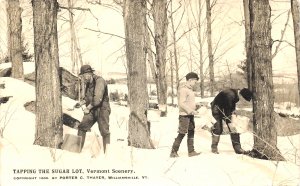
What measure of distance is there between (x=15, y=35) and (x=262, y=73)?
7455 mm

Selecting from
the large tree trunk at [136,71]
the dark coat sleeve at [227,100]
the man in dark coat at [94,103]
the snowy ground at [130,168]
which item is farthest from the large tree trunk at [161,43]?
the snowy ground at [130,168]

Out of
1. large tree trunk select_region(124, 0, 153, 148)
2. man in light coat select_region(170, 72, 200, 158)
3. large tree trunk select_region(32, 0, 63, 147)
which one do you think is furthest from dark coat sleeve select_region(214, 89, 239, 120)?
large tree trunk select_region(32, 0, 63, 147)

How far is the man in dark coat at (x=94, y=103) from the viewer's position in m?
7.88

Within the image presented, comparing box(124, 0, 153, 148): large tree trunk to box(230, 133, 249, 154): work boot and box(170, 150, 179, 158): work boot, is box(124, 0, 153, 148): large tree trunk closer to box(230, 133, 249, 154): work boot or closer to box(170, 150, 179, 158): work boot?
box(170, 150, 179, 158): work boot

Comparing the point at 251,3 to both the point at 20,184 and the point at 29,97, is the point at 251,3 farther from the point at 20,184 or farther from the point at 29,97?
the point at 29,97

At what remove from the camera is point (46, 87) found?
7461 millimetres

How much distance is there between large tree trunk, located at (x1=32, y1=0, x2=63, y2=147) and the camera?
7.38 m

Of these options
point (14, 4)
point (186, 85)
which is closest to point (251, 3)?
point (186, 85)

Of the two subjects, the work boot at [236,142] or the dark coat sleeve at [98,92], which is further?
the work boot at [236,142]

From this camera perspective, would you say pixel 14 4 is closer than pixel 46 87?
No

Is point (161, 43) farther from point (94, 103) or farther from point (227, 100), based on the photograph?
point (94, 103)

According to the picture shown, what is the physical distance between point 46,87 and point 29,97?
4.00m

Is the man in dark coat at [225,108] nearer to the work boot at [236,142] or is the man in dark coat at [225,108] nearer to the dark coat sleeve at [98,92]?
the work boot at [236,142]

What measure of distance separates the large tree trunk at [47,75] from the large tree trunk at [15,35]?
215 inches
